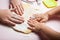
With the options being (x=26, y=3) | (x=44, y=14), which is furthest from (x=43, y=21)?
(x=26, y=3)

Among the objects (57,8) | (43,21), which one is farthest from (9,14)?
(57,8)

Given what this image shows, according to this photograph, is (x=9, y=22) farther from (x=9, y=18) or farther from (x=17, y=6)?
(x=17, y=6)

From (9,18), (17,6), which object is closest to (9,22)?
(9,18)

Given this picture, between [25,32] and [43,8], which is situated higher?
[43,8]

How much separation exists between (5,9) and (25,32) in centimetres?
19

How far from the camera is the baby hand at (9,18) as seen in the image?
2.62 ft

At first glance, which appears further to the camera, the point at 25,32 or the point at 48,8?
the point at 48,8

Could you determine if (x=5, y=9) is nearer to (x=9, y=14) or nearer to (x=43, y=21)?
(x=9, y=14)

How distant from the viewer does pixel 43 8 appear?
2.98 feet

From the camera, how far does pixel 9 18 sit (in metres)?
0.81

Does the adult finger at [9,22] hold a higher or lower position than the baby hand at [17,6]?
lower

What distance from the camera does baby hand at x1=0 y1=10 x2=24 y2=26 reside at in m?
0.80

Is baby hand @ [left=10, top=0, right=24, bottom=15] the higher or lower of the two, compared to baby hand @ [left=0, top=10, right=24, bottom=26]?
higher

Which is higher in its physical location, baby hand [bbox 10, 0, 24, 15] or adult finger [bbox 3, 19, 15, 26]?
baby hand [bbox 10, 0, 24, 15]
